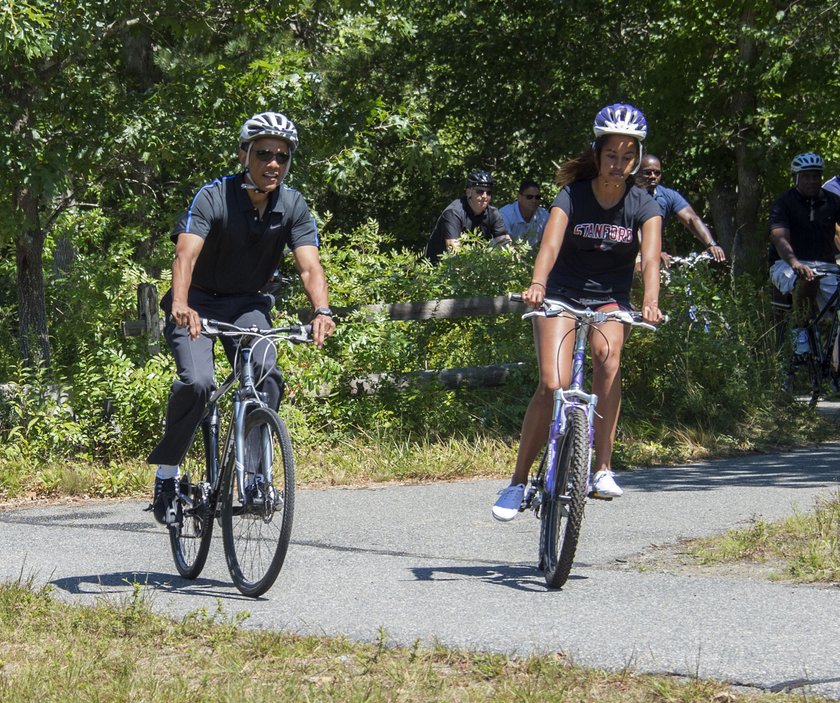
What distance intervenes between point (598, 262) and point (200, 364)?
6.18ft

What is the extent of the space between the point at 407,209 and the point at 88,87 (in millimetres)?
19434

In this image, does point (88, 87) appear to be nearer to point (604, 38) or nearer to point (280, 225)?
point (280, 225)

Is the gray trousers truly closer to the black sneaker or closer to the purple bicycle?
the black sneaker

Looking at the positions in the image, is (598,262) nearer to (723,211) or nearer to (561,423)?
(561,423)

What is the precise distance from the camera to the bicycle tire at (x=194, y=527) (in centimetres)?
639

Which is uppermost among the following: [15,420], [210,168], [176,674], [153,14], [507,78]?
[507,78]

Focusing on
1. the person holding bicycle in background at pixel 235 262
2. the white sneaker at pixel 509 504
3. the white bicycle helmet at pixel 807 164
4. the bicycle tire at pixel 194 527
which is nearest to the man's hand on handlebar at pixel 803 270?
the white bicycle helmet at pixel 807 164

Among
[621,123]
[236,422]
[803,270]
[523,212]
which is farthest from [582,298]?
[523,212]

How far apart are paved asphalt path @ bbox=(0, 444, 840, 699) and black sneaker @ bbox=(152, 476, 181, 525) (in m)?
0.28

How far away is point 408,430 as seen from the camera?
1065cm

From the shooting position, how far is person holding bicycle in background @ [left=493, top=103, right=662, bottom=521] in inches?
255

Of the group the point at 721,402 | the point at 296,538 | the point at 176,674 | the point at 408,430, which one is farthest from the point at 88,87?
the point at 176,674

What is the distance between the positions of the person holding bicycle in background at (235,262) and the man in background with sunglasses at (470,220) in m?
6.03

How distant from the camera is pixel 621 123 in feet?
21.2
